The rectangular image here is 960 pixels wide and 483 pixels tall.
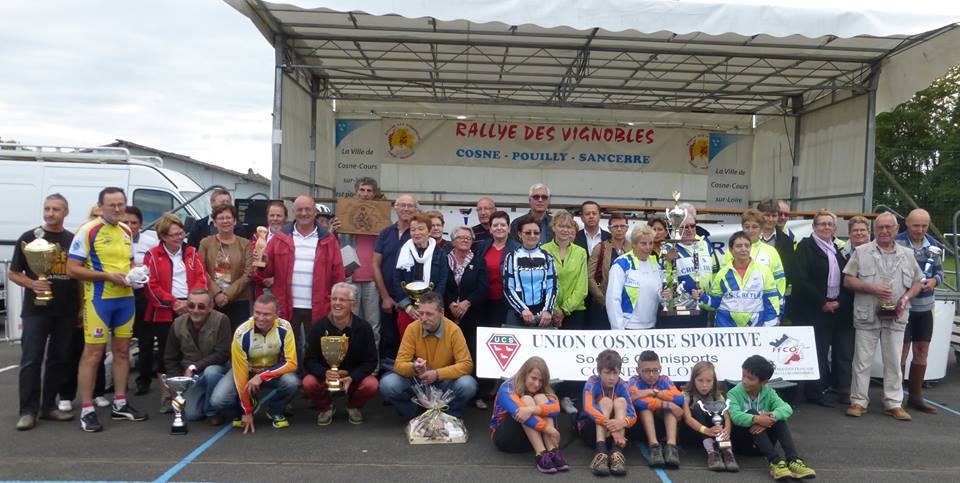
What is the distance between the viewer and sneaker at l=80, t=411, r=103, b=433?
5.00 meters

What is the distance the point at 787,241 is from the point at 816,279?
1.36 ft

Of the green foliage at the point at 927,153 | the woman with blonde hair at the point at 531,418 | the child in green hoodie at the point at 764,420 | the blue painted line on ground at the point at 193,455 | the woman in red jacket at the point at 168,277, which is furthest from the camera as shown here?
the green foliage at the point at 927,153

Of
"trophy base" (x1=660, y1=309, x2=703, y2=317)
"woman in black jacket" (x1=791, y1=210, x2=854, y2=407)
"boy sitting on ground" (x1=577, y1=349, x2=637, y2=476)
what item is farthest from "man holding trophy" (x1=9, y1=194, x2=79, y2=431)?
"woman in black jacket" (x1=791, y1=210, x2=854, y2=407)

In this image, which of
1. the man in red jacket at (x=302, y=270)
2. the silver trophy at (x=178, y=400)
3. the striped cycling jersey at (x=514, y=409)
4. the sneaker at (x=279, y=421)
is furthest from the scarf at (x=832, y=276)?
the silver trophy at (x=178, y=400)

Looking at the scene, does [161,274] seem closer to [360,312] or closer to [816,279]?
[360,312]

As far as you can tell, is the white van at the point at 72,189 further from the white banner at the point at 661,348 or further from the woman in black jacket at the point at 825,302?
the woman in black jacket at the point at 825,302

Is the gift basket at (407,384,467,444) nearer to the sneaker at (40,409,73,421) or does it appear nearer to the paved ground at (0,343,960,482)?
the paved ground at (0,343,960,482)

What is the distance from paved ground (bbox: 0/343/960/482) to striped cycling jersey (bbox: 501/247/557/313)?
1049mm

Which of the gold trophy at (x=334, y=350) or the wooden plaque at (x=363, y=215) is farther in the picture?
the wooden plaque at (x=363, y=215)

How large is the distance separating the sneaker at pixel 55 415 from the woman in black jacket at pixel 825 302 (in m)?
6.14

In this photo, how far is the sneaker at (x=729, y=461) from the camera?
4348 mm

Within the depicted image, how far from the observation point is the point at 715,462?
4.38m

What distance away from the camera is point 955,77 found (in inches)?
1369

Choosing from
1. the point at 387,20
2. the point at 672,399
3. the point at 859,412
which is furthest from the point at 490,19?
the point at 859,412
